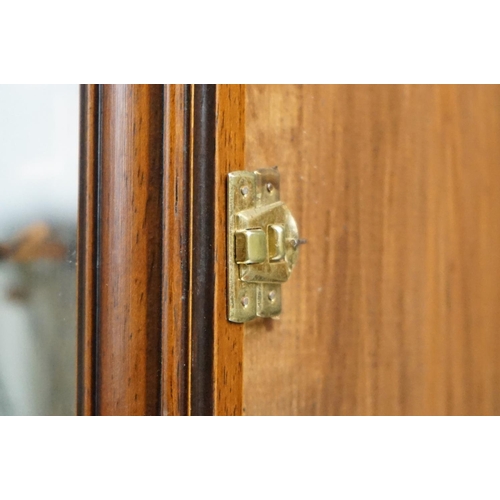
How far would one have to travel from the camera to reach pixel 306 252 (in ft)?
1.56

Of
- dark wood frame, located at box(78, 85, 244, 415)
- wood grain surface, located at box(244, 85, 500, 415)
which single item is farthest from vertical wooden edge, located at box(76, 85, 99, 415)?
wood grain surface, located at box(244, 85, 500, 415)

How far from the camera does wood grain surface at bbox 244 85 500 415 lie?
0.46 meters

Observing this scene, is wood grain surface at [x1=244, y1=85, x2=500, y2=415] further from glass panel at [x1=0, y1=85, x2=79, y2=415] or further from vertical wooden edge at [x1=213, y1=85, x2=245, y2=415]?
glass panel at [x1=0, y1=85, x2=79, y2=415]

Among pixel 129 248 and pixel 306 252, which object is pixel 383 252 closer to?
pixel 306 252

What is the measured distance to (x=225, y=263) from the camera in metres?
0.37

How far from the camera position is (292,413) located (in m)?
0.46

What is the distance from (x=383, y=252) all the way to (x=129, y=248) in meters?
0.26

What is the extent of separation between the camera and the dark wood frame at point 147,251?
351 millimetres

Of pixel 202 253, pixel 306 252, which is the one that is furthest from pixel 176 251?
pixel 306 252

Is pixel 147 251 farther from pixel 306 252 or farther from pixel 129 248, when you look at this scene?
pixel 306 252

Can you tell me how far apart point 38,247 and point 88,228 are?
0.03 m

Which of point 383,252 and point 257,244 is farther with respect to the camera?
point 383,252

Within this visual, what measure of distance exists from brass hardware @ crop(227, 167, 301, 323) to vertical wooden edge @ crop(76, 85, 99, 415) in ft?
0.29

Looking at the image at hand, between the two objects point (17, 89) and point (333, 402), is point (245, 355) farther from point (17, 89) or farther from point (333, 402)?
point (17, 89)
